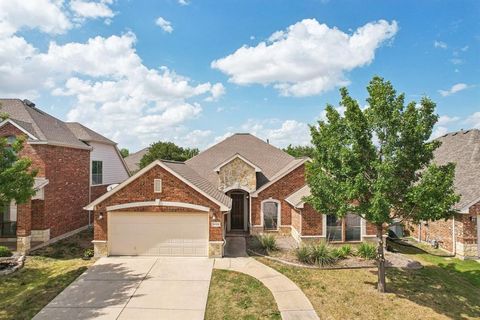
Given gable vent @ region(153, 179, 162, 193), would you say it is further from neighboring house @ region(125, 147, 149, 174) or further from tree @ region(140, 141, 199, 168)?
neighboring house @ region(125, 147, 149, 174)

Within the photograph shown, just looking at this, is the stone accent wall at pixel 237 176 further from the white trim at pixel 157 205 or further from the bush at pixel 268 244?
the white trim at pixel 157 205

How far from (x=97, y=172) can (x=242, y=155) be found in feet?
38.1

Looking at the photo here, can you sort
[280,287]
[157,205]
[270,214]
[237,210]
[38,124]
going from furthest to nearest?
[237,210]
[270,214]
[38,124]
[157,205]
[280,287]

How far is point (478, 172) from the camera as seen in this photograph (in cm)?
1777

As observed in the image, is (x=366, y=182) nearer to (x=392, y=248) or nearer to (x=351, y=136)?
(x=351, y=136)

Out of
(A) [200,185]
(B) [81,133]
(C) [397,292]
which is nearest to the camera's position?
(C) [397,292]

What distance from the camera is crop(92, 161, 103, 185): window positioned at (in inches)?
926

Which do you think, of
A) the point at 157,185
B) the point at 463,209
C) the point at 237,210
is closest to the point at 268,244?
the point at 237,210

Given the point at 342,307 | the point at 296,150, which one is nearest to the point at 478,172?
the point at 342,307

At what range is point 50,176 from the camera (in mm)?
18031

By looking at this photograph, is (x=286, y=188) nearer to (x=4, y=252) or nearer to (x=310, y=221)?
(x=310, y=221)

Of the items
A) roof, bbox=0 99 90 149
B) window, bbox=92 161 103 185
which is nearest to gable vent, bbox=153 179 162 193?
roof, bbox=0 99 90 149

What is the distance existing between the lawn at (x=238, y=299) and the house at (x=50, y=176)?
10446 mm

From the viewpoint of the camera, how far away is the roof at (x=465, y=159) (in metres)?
16.4
